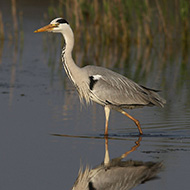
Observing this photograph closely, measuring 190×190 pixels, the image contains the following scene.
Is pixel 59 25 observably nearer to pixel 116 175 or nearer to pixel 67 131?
pixel 67 131

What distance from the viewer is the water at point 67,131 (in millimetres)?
6324

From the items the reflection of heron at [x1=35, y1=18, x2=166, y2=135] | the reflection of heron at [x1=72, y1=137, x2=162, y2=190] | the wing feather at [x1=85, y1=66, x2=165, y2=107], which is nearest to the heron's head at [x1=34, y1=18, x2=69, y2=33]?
the reflection of heron at [x1=35, y1=18, x2=166, y2=135]

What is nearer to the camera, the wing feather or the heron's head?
the wing feather

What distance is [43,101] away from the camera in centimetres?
1076

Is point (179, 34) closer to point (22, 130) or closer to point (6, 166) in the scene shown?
point (22, 130)

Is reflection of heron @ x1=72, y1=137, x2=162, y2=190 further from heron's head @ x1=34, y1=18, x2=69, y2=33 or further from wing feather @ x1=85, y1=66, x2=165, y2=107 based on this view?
heron's head @ x1=34, y1=18, x2=69, y2=33

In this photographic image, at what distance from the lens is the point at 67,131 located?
8.41 meters

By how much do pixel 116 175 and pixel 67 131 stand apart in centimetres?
224

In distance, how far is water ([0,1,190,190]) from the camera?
20.7 feet

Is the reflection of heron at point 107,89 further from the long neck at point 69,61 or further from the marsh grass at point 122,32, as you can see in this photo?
the marsh grass at point 122,32

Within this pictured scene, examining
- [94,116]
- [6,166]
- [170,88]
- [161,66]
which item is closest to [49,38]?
[161,66]

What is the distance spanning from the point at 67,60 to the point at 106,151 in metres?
1.96

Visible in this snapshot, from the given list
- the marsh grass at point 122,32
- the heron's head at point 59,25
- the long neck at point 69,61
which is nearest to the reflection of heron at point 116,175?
the long neck at point 69,61

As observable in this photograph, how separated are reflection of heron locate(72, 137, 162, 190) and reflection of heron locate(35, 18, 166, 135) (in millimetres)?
1790
